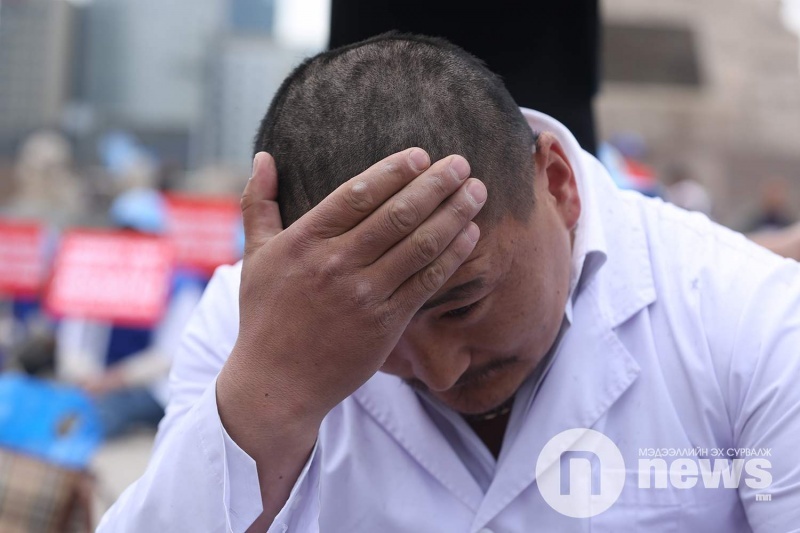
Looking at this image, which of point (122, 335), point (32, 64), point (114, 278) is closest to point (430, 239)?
point (114, 278)

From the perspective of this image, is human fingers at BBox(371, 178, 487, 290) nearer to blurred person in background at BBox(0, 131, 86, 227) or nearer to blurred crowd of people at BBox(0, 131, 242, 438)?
blurred crowd of people at BBox(0, 131, 242, 438)

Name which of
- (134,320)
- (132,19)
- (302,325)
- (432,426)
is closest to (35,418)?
(134,320)

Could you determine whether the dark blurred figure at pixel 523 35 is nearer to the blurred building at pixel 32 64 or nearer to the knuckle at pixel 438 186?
the knuckle at pixel 438 186

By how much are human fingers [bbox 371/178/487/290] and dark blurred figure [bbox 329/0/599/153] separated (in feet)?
5.06

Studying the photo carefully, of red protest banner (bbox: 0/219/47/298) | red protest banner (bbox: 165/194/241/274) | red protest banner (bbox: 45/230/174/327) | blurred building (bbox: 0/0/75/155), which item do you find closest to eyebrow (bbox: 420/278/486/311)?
red protest banner (bbox: 45/230/174/327)

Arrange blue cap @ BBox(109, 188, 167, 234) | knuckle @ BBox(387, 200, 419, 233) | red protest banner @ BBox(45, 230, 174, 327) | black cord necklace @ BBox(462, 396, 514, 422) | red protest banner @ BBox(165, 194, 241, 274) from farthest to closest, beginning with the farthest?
blue cap @ BBox(109, 188, 167, 234) < red protest banner @ BBox(165, 194, 241, 274) < red protest banner @ BBox(45, 230, 174, 327) < black cord necklace @ BBox(462, 396, 514, 422) < knuckle @ BBox(387, 200, 419, 233)

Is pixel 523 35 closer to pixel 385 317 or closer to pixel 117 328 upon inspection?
pixel 385 317

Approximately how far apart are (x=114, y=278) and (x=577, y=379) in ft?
15.7

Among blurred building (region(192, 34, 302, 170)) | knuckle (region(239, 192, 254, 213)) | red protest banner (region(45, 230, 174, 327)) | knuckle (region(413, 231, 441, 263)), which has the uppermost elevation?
knuckle (region(413, 231, 441, 263))

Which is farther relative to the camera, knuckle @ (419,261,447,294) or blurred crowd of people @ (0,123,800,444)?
blurred crowd of people @ (0,123,800,444)

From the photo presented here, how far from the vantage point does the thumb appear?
150cm

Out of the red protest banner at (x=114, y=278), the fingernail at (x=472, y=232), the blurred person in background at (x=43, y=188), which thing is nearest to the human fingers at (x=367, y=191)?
the fingernail at (x=472, y=232)

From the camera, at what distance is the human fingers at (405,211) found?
128cm

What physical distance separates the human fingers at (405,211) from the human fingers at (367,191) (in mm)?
12
